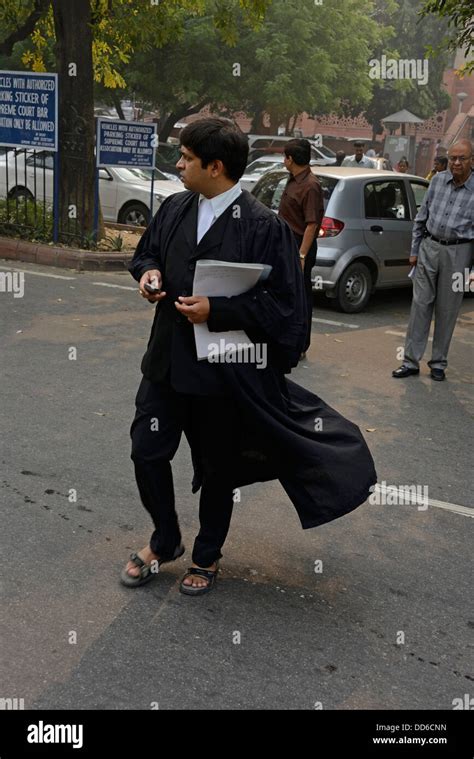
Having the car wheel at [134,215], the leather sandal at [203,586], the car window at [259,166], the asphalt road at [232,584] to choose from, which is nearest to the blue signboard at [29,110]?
the car wheel at [134,215]

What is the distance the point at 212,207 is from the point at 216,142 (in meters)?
0.24

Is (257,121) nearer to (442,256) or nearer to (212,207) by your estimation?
(442,256)

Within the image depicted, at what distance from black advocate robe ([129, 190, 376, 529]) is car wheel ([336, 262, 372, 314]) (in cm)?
643

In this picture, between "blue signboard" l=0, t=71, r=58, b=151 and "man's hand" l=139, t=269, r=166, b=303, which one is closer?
"man's hand" l=139, t=269, r=166, b=303

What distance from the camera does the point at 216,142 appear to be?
347 centimetres

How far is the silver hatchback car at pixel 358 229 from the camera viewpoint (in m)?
9.95

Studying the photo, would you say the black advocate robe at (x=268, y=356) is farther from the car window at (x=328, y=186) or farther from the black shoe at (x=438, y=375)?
the car window at (x=328, y=186)

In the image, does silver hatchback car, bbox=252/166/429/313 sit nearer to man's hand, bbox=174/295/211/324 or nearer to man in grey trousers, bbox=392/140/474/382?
man in grey trousers, bbox=392/140/474/382

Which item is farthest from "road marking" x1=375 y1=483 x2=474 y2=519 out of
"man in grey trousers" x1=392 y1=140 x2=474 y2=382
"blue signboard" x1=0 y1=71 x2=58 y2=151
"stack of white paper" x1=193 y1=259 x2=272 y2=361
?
"blue signboard" x1=0 y1=71 x2=58 y2=151

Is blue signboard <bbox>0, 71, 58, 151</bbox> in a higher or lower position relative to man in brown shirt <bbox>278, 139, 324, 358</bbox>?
higher

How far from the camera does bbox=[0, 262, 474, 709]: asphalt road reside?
326 cm
